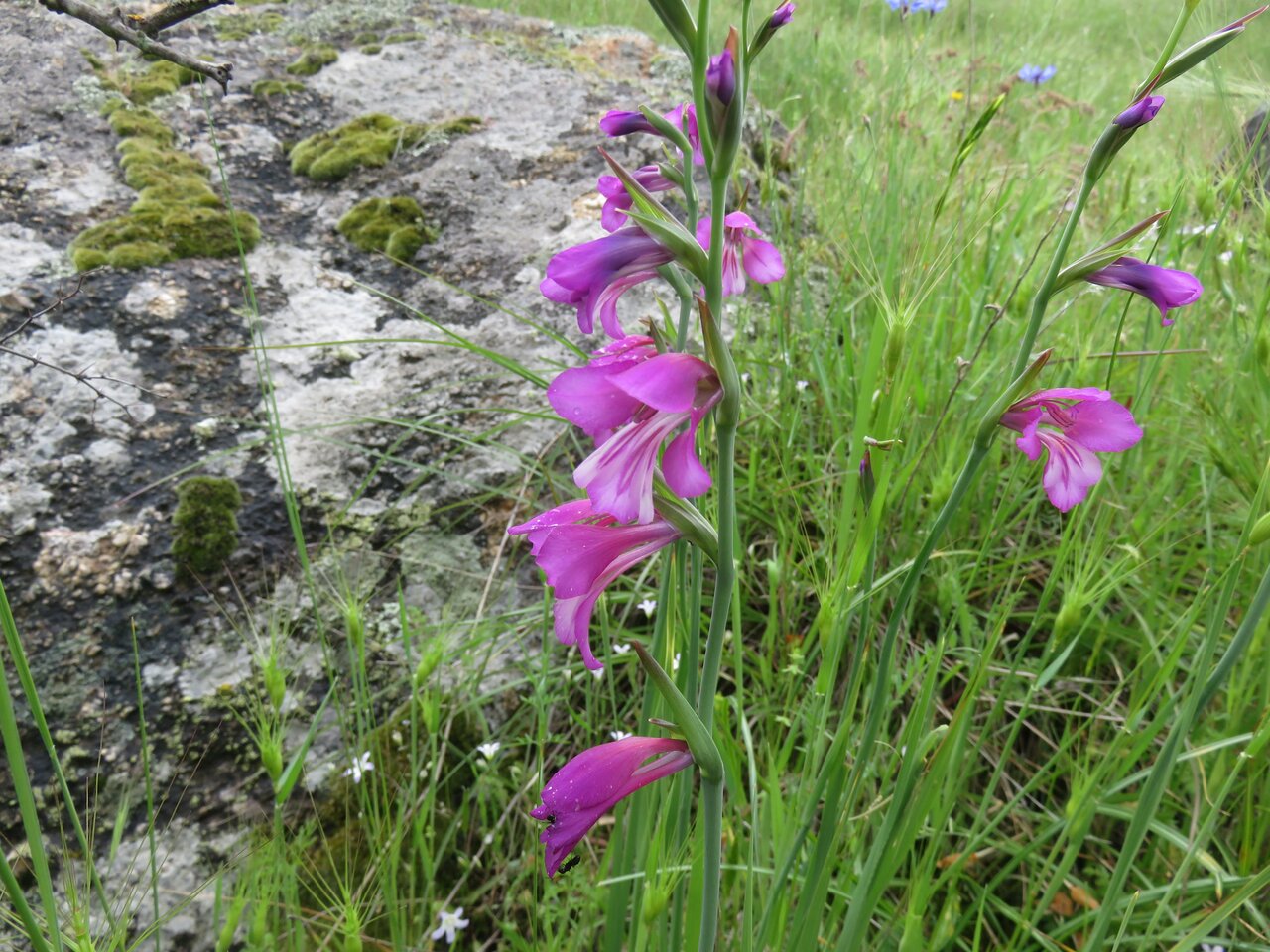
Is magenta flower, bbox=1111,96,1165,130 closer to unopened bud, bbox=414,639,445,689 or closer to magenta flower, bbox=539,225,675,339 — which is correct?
magenta flower, bbox=539,225,675,339

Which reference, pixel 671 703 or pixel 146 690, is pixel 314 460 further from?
pixel 671 703

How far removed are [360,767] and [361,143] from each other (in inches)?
80.9

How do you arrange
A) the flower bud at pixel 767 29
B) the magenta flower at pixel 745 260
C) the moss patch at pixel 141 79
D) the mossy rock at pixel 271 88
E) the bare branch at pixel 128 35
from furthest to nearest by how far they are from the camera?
the mossy rock at pixel 271 88, the moss patch at pixel 141 79, the magenta flower at pixel 745 260, the bare branch at pixel 128 35, the flower bud at pixel 767 29

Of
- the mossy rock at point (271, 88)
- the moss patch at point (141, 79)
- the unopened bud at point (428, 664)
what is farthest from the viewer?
the mossy rock at point (271, 88)

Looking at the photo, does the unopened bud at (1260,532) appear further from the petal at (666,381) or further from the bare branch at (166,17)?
the bare branch at (166,17)

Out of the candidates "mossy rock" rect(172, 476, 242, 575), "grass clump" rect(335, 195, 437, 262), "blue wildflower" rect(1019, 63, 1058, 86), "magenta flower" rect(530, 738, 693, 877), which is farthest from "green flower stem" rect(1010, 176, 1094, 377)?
"blue wildflower" rect(1019, 63, 1058, 86)

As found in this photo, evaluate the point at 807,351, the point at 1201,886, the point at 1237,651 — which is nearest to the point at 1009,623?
the point at 1201,886

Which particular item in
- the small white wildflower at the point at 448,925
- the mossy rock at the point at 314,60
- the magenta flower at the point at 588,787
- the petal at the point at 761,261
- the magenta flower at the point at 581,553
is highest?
the mossy rock at the point at 314,60

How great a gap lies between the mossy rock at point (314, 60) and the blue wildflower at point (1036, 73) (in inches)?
131

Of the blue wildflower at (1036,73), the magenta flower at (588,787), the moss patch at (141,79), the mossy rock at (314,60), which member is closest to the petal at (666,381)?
the magenta flower at (588,787)

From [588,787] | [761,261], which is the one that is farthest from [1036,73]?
[588,787]

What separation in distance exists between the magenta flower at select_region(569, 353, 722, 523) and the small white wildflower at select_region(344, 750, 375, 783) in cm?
86

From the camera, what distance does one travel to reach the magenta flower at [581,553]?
70 centimetres

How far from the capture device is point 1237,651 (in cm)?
84
